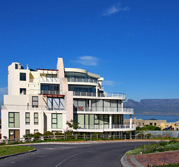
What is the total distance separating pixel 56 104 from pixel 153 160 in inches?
1240

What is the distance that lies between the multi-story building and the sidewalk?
26.0 metres

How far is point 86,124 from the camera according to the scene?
48.4 m

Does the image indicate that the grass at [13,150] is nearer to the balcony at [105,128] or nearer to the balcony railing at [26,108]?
the balcony railing at [26,108]

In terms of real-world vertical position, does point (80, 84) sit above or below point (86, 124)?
above

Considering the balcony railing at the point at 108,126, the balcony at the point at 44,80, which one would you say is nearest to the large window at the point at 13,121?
the balcony at the point at 44,80

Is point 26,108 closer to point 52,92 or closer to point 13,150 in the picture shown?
point 52,92

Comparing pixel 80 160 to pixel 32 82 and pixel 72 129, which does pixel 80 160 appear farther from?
pixel 32 82

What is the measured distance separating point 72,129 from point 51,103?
611 cm

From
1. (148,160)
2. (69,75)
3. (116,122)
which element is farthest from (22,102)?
(148,160)

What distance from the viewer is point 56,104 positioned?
1938 inches

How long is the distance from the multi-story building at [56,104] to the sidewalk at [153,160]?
26.0m

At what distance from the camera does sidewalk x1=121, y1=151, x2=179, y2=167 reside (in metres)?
18.2

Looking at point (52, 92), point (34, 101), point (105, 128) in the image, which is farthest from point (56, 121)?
point (105, 128)

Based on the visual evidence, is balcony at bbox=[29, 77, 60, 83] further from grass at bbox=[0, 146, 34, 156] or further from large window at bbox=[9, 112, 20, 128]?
grass at bbox=[0, 146, 34, 156]
